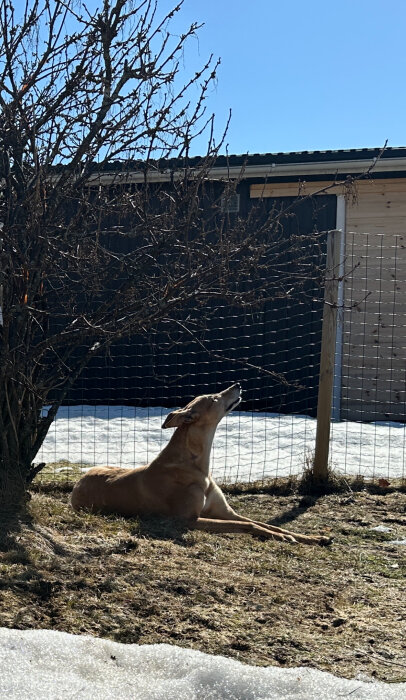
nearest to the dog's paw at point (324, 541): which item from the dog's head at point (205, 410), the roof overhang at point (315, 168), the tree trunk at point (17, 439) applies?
the dog's head at point (205, 410)

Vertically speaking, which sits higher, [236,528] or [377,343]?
[377,343]

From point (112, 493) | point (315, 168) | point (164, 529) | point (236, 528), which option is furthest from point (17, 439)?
point (315, 168)

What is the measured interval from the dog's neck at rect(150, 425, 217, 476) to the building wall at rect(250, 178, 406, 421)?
19.6ft

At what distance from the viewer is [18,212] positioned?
4.84 m

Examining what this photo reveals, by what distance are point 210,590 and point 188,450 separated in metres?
2.15

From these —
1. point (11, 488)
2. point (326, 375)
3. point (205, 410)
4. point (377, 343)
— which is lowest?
point (11, 488)

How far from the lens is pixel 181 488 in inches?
240

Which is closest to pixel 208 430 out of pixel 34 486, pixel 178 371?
pixel 34 486

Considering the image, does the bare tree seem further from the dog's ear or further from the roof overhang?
the roof overhang

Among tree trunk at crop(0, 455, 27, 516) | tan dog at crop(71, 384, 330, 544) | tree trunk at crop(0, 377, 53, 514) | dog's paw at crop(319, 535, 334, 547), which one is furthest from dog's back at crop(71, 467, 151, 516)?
dog's paw at crop(319, 535, 334, 547)

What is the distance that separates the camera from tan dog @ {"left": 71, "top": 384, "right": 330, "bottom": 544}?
5934mm

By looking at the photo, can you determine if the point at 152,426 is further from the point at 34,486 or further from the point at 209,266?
the point at 209,266

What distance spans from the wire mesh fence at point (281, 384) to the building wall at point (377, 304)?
0.02 metres

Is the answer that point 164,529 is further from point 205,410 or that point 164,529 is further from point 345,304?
point 345,304
